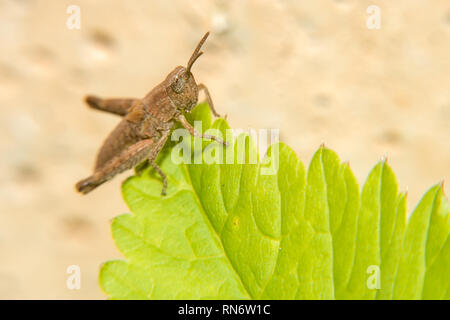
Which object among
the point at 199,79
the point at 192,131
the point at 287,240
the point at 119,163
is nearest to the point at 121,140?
the point at 119,163

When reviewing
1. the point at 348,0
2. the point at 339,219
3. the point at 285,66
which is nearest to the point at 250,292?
the point at 339,219

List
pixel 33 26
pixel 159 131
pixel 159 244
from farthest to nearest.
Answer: pixel 33 26, pixel 159 131, pixel 159 244

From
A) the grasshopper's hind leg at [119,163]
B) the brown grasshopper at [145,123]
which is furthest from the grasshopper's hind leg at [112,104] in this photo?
the grasshopper's hind leg at [119,163]

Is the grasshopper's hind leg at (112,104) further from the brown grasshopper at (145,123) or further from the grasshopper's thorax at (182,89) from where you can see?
the grasshopper's thorax at (182,89)

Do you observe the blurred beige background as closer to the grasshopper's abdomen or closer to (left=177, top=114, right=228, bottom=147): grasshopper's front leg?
the grasshopper's abdomen

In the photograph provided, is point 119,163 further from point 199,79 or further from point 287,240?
point 199,79
